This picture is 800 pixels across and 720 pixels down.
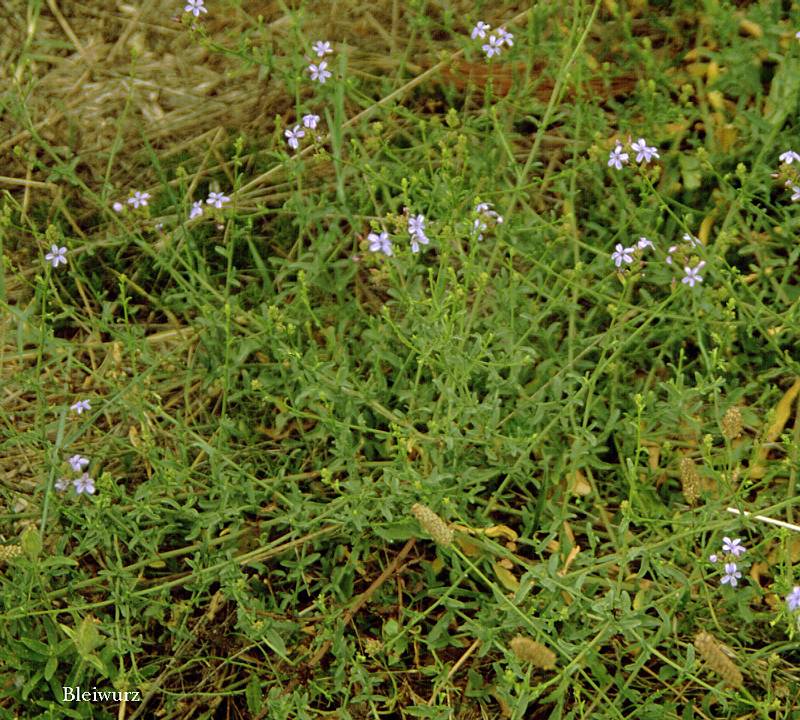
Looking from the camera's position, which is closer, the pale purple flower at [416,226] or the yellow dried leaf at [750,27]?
the pale purple flower at [416,226]

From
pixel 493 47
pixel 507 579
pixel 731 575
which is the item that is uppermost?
pixel 493 47

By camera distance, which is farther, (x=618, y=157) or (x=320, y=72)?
(x=320, y=72)

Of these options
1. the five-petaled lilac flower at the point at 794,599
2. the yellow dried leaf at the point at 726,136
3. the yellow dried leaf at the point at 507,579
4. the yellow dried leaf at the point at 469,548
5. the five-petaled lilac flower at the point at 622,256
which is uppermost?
the five-petaled lilac flower at the point at 622,256

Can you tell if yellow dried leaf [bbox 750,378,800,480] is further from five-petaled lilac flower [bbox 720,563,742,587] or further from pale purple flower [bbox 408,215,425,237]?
pale purple flower [bbox 408,215,425,237]

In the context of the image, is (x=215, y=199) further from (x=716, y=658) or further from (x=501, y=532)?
(x=716, y=658)

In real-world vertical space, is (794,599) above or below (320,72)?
below

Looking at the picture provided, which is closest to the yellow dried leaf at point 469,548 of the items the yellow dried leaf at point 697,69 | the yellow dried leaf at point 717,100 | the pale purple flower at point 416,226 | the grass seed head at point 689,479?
the grass seed head at point 689,479

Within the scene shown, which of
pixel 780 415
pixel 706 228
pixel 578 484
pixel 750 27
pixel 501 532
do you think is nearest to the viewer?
pixel 501 532

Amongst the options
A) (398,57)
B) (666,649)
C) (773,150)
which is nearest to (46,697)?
(666,649)

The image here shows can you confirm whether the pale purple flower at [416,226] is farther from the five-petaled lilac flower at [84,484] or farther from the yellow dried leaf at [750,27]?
the yellow dried leaf at [750,27]

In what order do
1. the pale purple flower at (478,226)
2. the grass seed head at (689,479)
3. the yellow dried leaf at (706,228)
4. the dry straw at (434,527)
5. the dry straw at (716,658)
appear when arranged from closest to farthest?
the dry straw at (716,658) < the dry straw at (434,527) < the grass seed head at (689,479) < the pale purple flower at (478,226) < the yellow dried leaf at (706,228)

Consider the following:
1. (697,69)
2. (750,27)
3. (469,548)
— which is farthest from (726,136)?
(469,548)

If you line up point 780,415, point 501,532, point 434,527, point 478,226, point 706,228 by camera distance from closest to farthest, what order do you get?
1. point 434,527
2. point 478,226
3. point 501,532
4. point 780,415
5. point 706,228

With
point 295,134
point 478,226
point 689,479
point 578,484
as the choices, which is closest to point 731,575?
point 689,479
